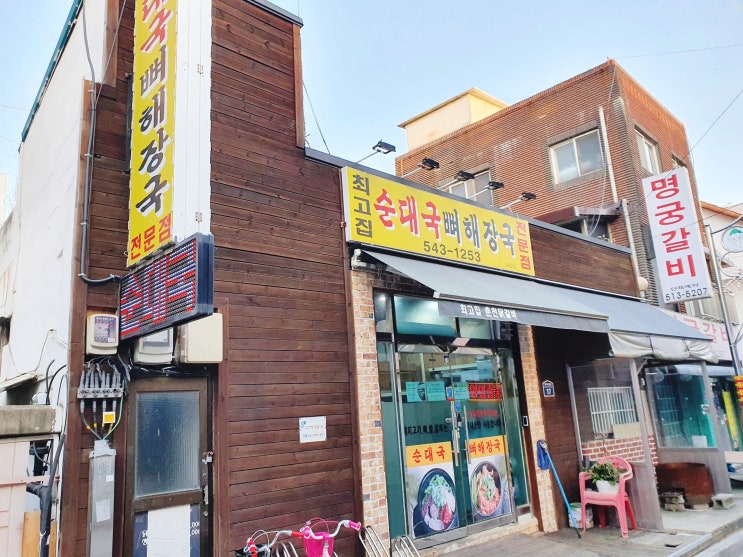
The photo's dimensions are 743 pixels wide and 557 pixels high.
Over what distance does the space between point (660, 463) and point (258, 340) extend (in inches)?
368

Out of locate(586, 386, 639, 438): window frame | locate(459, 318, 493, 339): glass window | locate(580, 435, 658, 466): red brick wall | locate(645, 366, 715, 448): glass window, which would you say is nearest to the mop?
locate(580, 435, 658, 466): red brick wall

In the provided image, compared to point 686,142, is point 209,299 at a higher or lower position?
lower

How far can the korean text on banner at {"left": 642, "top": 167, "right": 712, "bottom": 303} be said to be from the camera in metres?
13.0

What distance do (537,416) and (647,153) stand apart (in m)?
11.1

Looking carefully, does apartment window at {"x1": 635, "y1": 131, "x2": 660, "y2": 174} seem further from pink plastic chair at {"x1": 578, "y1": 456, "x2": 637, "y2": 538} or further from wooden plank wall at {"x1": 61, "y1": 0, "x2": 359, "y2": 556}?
wooden plank wall at {"x1": 61, "y1": 0, "x2": 359, "y2": 556}

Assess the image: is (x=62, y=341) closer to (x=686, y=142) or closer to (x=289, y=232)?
(x=289, y=232)

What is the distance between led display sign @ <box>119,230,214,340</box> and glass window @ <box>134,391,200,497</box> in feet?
2.61

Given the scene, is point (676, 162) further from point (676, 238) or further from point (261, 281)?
point (261, 281)

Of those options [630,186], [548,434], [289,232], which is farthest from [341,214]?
[630,186]

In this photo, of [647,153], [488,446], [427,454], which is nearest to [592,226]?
[647,153]

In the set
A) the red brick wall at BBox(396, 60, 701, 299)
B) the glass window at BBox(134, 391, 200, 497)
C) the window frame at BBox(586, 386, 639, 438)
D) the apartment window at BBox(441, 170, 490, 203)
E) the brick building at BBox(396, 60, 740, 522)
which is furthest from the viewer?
the apartment window at BBox(441, 170, 490, 203)

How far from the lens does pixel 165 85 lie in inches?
189

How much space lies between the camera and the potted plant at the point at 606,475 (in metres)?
8.52

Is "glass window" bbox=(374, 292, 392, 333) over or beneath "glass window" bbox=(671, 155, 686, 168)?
beneath
